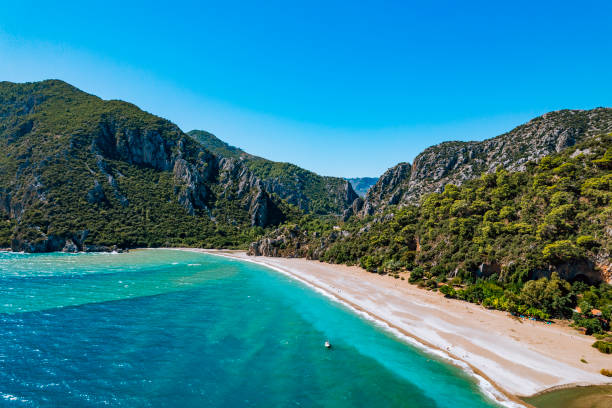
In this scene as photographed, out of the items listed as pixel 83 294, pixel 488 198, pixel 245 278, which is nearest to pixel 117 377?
pixel 83 294

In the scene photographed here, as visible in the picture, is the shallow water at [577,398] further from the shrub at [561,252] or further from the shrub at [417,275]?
the shrub at [417,275]

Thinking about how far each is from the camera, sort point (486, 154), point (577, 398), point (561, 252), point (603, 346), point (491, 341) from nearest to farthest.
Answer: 1. point (577, 398)
2. point (603, 346)
3. point (491, 341)
4. point (561, 252)
5. point (486, 154)

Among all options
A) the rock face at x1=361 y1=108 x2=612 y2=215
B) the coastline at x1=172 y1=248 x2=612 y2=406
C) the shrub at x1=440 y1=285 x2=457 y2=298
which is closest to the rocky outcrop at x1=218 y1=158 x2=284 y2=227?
the rock face at x1=361 y1=108 x2=612 y2=215

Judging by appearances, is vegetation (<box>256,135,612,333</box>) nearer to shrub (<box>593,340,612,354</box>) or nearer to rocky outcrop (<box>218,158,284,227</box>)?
shrub (<box>593,340,612,354</box>)

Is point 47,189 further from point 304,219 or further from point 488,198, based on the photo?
point 488,198

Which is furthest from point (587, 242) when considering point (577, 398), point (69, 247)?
point (69, 247)

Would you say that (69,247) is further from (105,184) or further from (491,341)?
(491,341)
